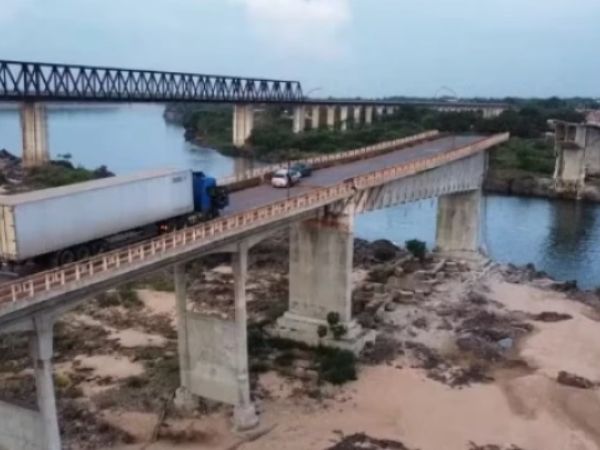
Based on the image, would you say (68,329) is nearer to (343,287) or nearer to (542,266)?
(343,287)

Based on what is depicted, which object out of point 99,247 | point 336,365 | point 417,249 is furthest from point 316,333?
point 417,249

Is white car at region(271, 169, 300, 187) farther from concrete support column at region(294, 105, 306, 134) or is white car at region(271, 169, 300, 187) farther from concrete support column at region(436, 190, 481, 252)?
concrete support column at region(294, 105, 306, 134)

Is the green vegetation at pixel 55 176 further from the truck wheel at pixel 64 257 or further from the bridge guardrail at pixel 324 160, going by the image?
the truck wheel at pixel 64 257

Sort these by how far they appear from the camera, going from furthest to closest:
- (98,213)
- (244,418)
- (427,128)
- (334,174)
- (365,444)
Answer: (427,128) → (334,174) → (244,418) → (365,444) → (98,213)

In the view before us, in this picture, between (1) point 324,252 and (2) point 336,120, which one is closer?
(1) point 324,252

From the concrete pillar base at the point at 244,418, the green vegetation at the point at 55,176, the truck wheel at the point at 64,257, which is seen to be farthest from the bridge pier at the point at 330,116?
the truck wheel at the point at 64,257

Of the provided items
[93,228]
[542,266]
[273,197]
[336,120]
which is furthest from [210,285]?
[336,120]

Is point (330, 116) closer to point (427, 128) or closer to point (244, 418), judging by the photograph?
point (427, 128)
